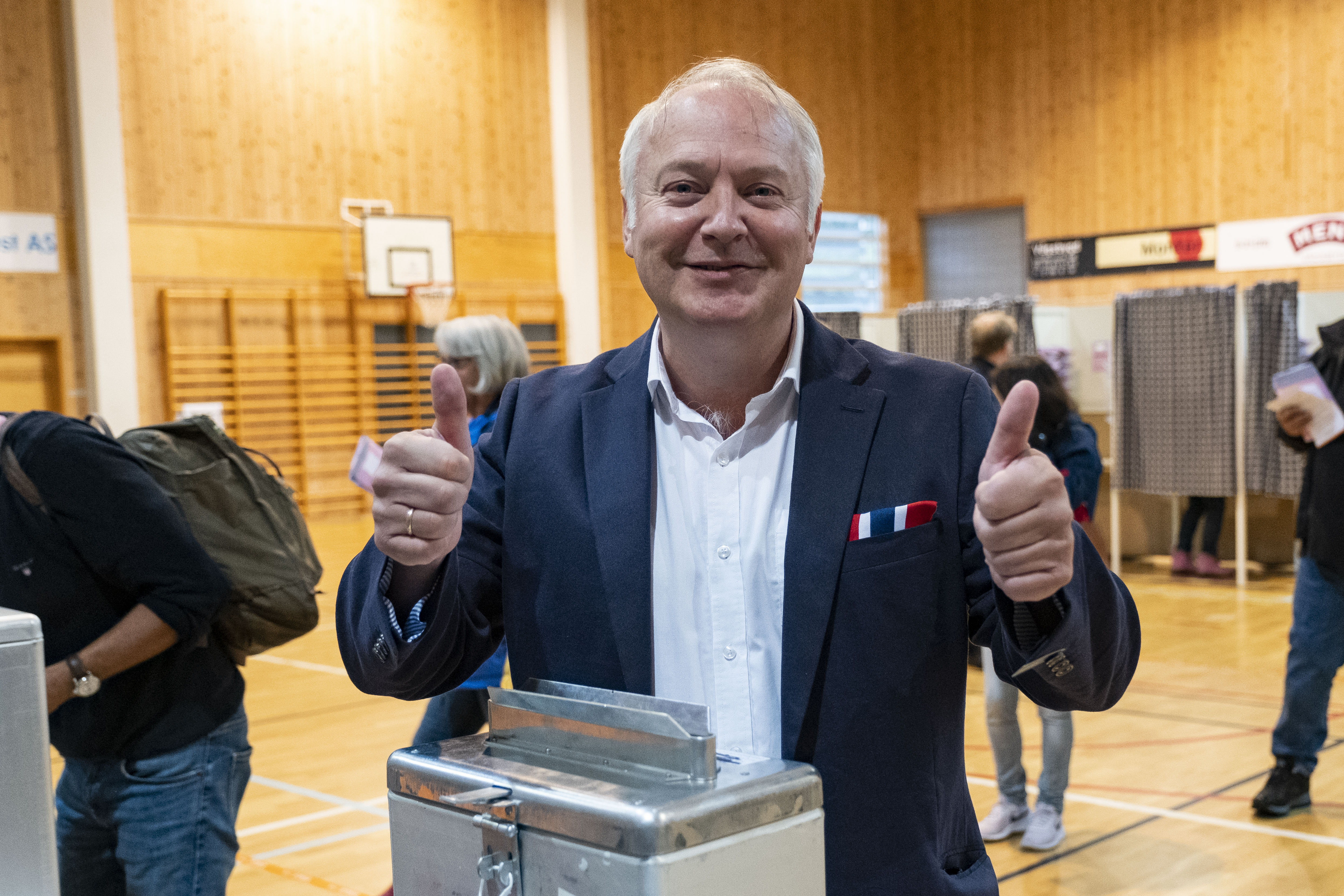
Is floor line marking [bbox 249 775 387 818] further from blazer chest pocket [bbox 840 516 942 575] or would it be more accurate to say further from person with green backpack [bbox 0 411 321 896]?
blazer chest pocket [bbox 840 516 942 575]

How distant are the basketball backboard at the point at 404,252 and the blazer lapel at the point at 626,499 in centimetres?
1182

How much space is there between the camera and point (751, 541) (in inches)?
59.8

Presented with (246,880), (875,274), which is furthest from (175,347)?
(875,274)

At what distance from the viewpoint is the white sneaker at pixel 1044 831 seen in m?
4.46

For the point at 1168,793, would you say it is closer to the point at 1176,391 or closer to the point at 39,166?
the point at 1176,391

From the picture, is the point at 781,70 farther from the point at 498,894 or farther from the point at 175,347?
the point at 498,894

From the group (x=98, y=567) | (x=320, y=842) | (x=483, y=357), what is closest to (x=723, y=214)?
(x=98, y=567)

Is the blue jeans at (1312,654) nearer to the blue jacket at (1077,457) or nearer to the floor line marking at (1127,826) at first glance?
the floor line marking at (1127,826)

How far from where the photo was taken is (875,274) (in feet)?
59.0

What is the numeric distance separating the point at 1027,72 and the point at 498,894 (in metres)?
17.0

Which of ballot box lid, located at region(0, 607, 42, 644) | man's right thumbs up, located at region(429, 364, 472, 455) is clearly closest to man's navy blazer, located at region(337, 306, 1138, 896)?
man's right thumbs up, located at region(429, 364, 472, 455)

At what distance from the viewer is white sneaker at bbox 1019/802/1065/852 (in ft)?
14.6

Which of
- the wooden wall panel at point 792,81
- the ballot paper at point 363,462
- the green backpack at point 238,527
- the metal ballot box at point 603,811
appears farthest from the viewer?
the wooden wall panel at point 792,81

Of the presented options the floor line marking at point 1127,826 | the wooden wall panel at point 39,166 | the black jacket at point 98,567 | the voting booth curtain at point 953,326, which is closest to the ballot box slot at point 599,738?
the black jacket at point 98,567
